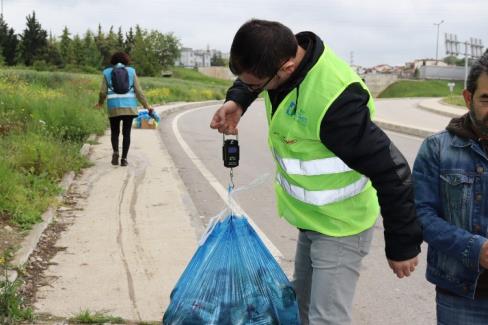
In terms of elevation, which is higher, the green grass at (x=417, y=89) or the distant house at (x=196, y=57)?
the distant house at (x=196, y=57)

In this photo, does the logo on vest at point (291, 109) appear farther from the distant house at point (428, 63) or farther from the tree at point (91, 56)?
the distant house at point (428, 63)

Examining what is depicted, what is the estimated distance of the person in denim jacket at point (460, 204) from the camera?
80.2 inches

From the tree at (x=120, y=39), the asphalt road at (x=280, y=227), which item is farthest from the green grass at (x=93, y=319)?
the tree at (x=120, y=39)

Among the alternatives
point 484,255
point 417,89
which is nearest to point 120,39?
point 417,89

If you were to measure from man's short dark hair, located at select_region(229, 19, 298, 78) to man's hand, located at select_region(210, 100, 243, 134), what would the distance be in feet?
1.89

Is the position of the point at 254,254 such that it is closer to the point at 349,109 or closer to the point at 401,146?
the point at 349,109

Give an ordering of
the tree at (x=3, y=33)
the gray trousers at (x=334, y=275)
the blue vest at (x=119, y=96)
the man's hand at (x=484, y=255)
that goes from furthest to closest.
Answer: the tree at (x=3, y=33), the blue vest at (x=119, y=96), the gray trousers at (x=334, y=275), the man's hand at (x=484, y=255)

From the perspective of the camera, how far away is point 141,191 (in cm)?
742

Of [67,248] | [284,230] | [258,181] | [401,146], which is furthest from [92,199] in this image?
[401,146]

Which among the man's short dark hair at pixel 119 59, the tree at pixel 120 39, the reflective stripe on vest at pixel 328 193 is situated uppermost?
the tree at pixel 120 39

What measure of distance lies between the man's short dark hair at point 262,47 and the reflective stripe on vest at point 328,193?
446 mm

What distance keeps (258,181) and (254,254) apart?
1.56 feet

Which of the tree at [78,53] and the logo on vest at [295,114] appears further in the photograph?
the tree at [78,53]

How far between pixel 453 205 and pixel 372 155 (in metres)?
0.36
